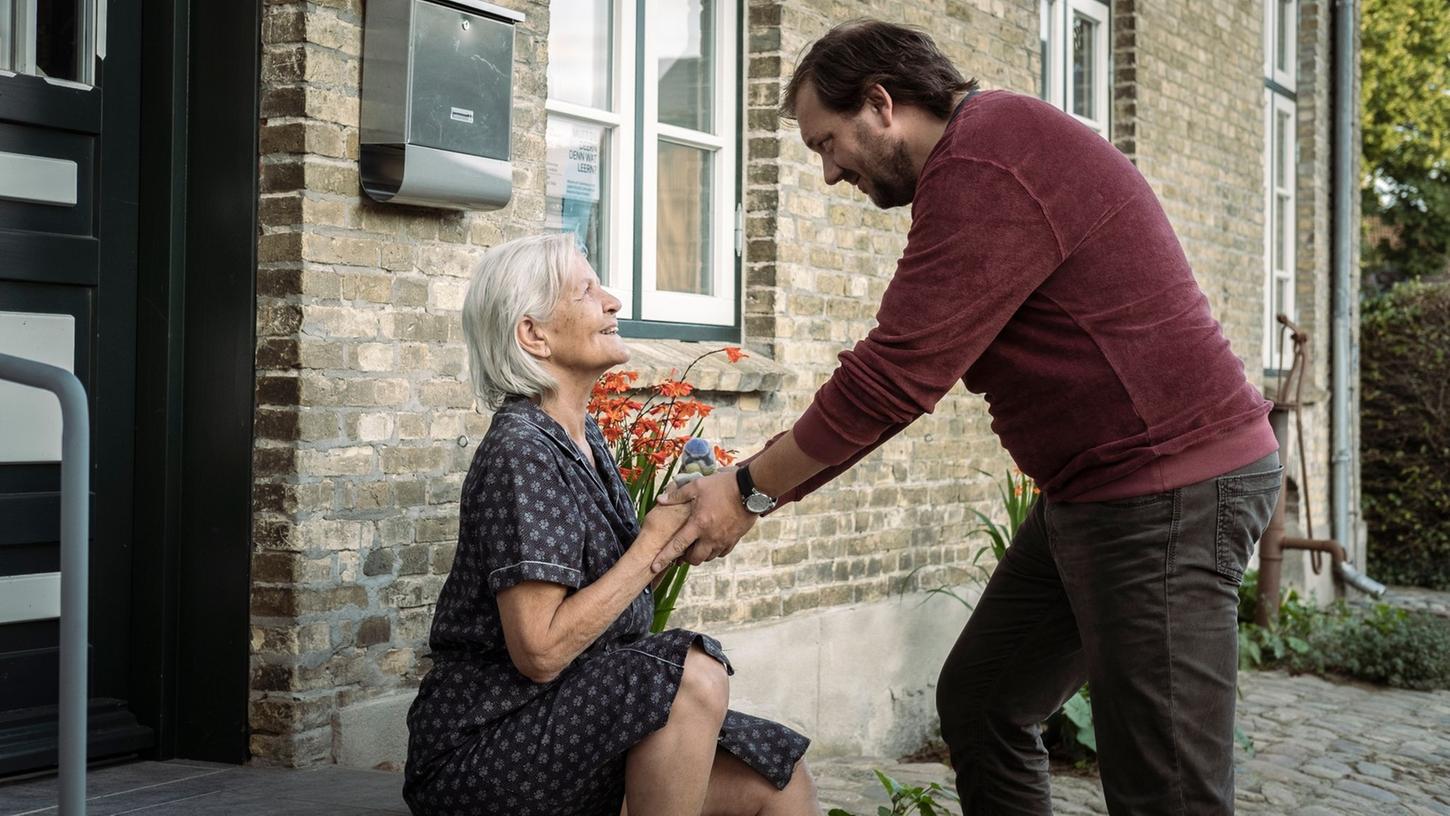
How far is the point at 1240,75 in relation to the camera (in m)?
10.1

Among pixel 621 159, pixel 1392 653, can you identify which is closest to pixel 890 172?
pixel 621 159

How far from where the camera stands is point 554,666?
8.84 ft

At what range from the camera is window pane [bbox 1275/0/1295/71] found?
1162 cm

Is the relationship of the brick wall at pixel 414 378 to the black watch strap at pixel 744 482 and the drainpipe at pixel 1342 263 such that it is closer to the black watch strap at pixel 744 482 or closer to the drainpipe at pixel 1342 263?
the black watch strap at pixel 744 482

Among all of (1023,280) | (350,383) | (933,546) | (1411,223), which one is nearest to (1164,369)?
(1023,280)

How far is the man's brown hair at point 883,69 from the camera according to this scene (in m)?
2.97

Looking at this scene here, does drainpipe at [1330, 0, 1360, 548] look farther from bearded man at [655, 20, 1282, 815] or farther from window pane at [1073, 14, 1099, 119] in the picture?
bearded man at [655, 20, 1282, 815]

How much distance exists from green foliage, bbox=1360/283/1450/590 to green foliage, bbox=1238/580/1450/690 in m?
4.46

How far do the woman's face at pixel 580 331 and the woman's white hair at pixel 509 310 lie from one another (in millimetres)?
21

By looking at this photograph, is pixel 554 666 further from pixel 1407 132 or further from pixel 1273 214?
pixel 1407 132

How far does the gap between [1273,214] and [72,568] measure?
10783 mm

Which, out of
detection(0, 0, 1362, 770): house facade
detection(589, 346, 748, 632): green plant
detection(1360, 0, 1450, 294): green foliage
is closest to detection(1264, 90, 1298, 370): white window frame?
detection(0, 0, 1362, 770): house facade

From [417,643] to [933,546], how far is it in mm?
3170

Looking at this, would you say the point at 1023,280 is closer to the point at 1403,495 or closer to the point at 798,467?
the point at 798,467
